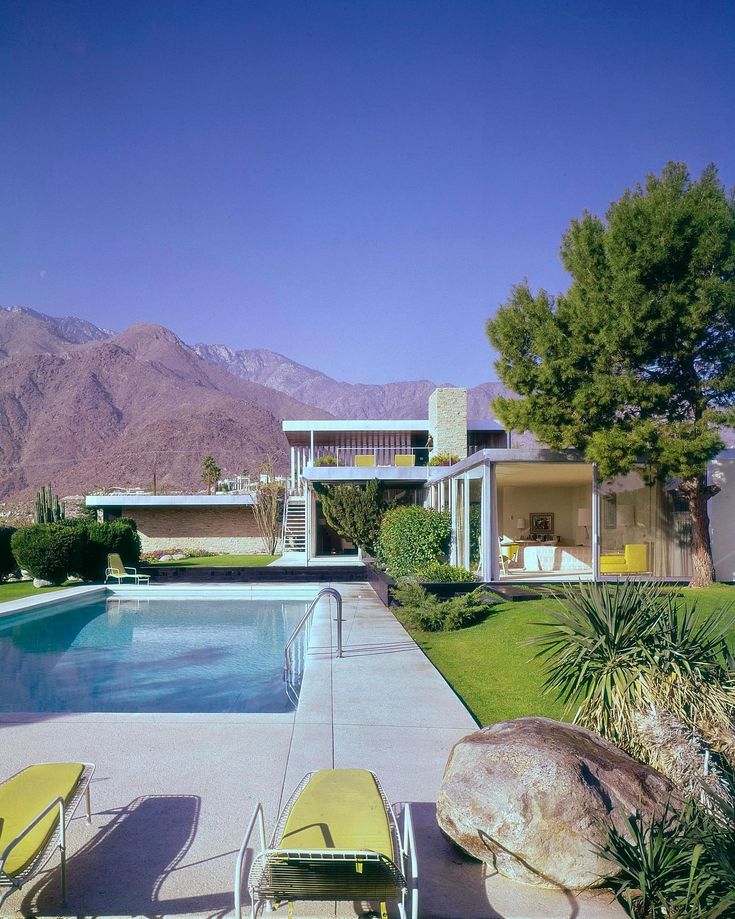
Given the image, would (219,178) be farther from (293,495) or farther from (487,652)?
(487,652)

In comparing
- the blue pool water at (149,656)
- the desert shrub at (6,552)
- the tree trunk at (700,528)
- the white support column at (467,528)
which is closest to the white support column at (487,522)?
the white support column at (467,528)

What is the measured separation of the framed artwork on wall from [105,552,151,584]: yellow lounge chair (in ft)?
36.4

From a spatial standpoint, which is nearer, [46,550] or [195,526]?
[46,550]

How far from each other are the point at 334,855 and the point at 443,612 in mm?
8542

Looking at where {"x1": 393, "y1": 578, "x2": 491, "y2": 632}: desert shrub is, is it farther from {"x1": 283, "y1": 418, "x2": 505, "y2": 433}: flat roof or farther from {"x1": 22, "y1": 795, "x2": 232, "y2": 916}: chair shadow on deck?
{"x1": 283, "y1": 418, "x2": 505, "y2": 433}: flat roof

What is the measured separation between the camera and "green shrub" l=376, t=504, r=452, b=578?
17906 mm

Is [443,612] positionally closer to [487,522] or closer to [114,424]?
[487,522]

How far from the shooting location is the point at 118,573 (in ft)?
58.4

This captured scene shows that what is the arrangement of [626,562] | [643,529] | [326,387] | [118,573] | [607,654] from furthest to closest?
[326,387]
[118,573]
[643,529]
[626,562]
[607,654]

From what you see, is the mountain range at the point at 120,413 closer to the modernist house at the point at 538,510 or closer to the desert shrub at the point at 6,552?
the modernist house at the point at 538,510

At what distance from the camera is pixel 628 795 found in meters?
3.63

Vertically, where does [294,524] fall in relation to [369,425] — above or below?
below

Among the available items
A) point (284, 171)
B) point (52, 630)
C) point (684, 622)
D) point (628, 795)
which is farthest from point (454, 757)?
point (284, 171)

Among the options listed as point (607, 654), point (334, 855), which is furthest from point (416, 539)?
point (334, 855)
